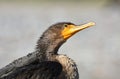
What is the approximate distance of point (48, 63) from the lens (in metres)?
11.6

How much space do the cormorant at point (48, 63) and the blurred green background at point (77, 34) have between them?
14.3ft

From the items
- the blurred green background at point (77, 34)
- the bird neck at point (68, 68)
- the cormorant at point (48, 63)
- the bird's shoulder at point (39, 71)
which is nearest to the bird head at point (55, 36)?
the cormorant at point (48, 63)

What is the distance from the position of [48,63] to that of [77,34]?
9.66 meters

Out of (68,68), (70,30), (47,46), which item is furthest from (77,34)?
(68,68)

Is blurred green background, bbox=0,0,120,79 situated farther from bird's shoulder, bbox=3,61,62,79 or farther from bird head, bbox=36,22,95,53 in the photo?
bird's shoulder, bbox=3,61,62,79

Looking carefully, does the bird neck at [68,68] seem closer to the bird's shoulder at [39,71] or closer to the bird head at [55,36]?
the bird's shoulder at [39,71]

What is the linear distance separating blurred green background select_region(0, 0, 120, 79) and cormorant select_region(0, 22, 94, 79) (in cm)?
436

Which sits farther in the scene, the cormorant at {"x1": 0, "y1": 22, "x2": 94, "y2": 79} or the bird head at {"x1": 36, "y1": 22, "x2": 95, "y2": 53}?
the bird head at {"x1": 36, "y1": 22, "x2": 95, "y2": 53}

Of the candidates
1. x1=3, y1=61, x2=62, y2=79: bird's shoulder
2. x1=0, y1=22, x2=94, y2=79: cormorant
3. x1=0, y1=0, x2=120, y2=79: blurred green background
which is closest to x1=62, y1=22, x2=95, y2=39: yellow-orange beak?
x1=0, y1=22, x2=94, y2=79: cormorant

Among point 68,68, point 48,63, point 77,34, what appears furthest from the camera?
point 77,34

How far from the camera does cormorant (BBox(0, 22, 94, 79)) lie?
1136 centimetres

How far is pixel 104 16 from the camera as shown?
2598 cm

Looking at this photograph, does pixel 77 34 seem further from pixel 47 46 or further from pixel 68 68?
pixel 68 68

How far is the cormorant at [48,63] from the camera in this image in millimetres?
11359
